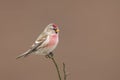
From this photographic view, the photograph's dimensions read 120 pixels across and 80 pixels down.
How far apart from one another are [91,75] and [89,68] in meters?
0.05

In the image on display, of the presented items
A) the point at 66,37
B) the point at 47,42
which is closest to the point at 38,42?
the point at 47,42

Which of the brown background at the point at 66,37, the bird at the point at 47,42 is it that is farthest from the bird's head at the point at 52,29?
the brown background at the point at 66,37

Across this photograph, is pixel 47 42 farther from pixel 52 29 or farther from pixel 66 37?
pixel 66 37

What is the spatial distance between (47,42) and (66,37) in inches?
77.1

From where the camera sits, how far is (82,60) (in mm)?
3723

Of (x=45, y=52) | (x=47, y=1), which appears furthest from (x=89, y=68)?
(x=45, y=52)

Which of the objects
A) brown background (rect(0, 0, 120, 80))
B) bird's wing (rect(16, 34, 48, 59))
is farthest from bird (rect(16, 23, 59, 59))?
brown background (rect(0, 0, 120, 80))

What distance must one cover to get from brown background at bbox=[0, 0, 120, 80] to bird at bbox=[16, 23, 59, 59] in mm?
1650

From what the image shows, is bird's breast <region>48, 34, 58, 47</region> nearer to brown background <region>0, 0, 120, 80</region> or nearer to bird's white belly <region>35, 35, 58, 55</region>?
bird's white belly <region>35, 35, 58, 55</region>

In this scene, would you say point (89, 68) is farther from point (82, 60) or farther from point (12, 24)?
point (12, 24)

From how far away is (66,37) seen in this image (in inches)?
154

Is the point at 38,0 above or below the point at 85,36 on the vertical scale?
above

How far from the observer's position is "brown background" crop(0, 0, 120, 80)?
12.3ft

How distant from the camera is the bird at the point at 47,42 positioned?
1.84 metres
